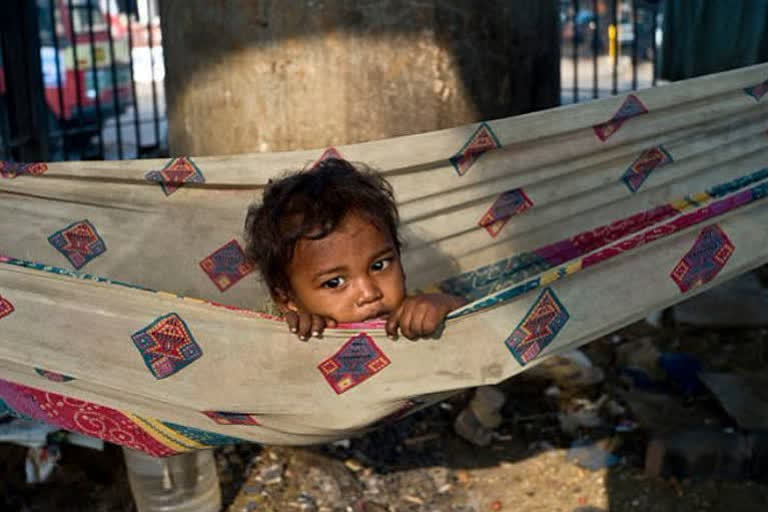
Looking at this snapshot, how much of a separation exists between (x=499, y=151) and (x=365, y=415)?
0.74 m

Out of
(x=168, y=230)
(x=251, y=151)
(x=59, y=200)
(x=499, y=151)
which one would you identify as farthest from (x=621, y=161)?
(x=59, y=200)

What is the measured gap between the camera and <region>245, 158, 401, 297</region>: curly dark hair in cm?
199

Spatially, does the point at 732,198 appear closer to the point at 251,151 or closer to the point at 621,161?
the point at 621,161

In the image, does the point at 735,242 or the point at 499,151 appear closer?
A: the point at 735,242

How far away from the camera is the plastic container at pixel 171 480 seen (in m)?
2.80

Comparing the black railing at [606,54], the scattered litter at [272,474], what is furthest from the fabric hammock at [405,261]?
the black railing at [606,54]

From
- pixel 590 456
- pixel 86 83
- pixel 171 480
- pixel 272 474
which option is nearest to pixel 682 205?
pixel 590 456

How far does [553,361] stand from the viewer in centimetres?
386

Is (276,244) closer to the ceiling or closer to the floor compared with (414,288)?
closer to the ceiling

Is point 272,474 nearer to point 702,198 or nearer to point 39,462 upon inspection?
point 39,462

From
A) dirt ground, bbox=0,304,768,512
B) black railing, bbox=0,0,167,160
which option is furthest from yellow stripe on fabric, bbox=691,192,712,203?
black railing, bbox=0,0,167,160

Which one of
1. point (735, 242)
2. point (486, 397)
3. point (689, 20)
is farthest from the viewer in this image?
point (486, 397)

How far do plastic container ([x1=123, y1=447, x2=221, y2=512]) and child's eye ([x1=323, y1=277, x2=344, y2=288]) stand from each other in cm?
92

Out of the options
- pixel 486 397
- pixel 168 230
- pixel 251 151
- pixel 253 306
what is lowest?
pixel 486 397
